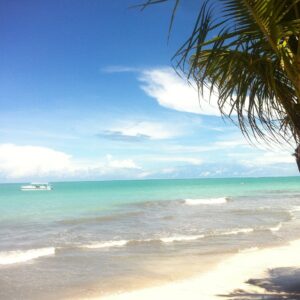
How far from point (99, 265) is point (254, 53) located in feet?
28.0

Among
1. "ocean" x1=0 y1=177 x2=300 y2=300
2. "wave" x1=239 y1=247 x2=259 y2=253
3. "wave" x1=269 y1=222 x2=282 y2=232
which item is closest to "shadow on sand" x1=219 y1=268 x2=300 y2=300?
"ocean" x1=0 y1=177 x2=300 y2=300

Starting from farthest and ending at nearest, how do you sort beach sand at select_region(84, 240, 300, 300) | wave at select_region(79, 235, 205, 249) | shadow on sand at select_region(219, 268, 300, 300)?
wave at select_region(79, 235, 205, 249)
beach sand at select_region(84, 240, 300, 300)
shadow on sand at select_region(219, 268, 300, 300)

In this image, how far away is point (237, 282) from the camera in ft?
27.0

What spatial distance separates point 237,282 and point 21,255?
6.71m

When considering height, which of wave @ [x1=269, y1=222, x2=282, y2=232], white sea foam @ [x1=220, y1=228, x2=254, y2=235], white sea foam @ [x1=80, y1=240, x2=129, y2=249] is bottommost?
wave @ [x1=269, y1=222, x2=282, y2=232]

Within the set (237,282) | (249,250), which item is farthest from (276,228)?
(237,282)

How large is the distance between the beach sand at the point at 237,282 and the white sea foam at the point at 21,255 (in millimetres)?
4725

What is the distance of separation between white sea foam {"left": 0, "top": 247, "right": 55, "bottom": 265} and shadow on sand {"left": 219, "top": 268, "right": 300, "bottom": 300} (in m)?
6.46

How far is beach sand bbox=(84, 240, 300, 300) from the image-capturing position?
7.32 meters

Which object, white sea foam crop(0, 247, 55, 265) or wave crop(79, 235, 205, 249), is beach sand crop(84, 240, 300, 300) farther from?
white sea foam crop(0, 247, 55, 265)

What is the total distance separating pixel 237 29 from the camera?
10.1 ft

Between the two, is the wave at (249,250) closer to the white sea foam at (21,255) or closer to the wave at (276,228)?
the wave at (276,228)

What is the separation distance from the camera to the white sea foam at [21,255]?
37.5 feet

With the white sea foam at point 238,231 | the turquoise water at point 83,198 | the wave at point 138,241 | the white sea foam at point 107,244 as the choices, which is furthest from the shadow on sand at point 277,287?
the turquoise water at point 83,198
